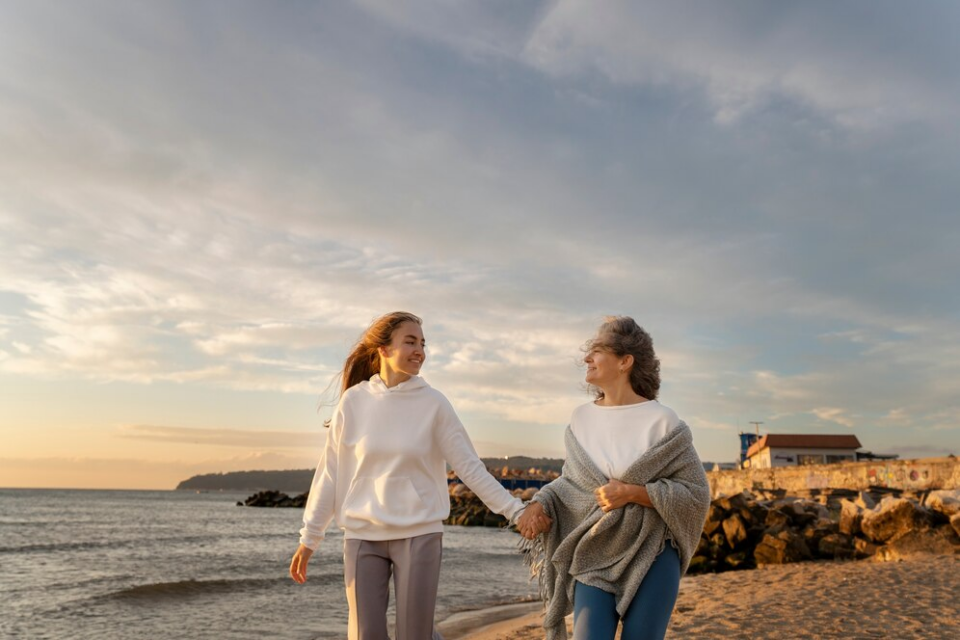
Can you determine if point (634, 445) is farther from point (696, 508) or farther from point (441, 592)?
point (441, 592)

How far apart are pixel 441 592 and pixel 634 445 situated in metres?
13.6

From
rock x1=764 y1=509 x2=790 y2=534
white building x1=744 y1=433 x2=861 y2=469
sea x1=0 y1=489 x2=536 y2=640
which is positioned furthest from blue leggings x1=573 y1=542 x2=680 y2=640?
white building x1=744 y1=433 x2=861 y2=469

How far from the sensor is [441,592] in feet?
52.2

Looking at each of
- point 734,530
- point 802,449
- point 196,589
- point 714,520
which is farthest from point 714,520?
point 802,449

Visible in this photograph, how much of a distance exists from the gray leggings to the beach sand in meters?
5.30

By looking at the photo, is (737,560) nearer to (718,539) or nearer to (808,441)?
(718,539)

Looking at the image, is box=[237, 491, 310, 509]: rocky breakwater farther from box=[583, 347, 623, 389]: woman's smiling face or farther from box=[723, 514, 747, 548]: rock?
box=[583, 347, 623, 389]: woman's smiling face

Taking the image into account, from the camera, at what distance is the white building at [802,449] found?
6272cm

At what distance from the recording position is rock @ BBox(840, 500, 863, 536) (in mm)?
16203

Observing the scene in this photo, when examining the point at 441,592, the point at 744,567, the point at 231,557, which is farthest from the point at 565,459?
the point at 231,557

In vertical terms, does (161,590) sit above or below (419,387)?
below

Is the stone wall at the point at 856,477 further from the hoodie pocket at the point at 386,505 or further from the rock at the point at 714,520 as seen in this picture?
the hoodie pocket at the point at 386,505

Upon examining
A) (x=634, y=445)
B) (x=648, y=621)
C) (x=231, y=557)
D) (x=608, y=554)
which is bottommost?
(x=231, y=557)

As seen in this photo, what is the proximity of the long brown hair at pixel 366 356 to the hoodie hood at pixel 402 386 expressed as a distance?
20 centimetres
